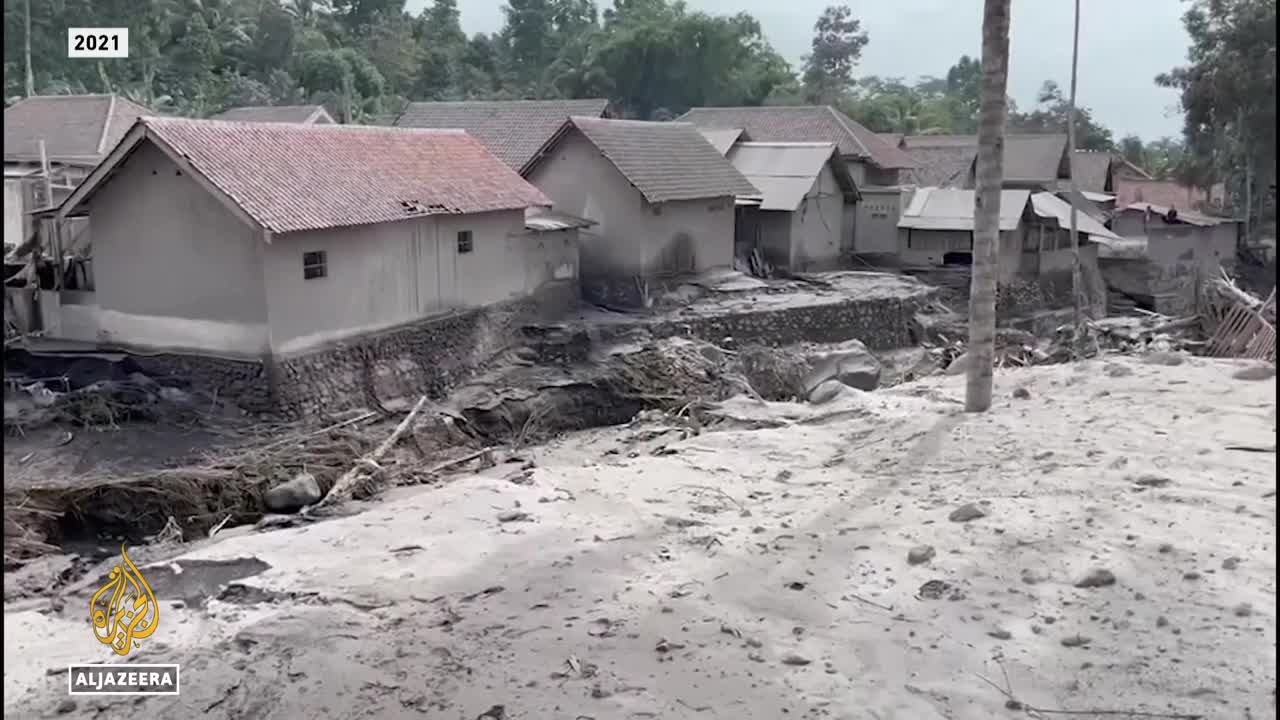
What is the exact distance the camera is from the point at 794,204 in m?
26.7

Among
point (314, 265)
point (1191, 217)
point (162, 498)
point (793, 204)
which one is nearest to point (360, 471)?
point (162, 498)

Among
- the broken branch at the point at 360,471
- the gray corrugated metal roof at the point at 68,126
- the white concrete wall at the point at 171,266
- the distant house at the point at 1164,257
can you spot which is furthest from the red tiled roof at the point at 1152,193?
the white concrete wall at the point at 171,266

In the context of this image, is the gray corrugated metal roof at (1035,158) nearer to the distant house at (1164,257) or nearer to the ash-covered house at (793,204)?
the distant house at (1164,257)

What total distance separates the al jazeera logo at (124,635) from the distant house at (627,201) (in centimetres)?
1575

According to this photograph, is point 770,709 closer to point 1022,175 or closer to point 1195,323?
point 1195,323

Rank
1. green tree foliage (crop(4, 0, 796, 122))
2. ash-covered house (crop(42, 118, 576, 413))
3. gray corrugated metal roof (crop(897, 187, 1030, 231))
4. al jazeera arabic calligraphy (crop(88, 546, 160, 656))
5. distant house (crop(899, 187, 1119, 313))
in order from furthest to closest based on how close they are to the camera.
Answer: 1. green tree foliage (crop(4, 0, 796, 122))
2. distant house (crop(899, 187, 1119, 313))
3. gray corrugated metal roof (crop(897, 187, 1030, 231))
4. ash-covered house (crop(42, 118, 576, 413))
5. al jazeera arabic calligraphy (crop(88, 546, 160, 656))

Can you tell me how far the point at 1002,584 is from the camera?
21.8 feet

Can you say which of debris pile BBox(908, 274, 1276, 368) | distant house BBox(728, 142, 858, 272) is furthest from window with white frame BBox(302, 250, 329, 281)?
distant house BBox(728, 142, 858, 272)

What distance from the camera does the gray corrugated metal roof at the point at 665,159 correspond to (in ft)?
75.9

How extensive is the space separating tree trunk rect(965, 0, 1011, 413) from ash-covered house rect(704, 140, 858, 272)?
15818 mm

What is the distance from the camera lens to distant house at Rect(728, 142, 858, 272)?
27141 millimetres

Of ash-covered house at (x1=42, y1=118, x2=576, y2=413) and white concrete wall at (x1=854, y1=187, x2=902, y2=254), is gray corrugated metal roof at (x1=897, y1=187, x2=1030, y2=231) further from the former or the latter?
ash-covered house at (x1=42, y1=118, x2=576, y2=413)

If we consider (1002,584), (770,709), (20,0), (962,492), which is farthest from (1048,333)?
(20,0)

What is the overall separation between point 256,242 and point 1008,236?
18868mm
